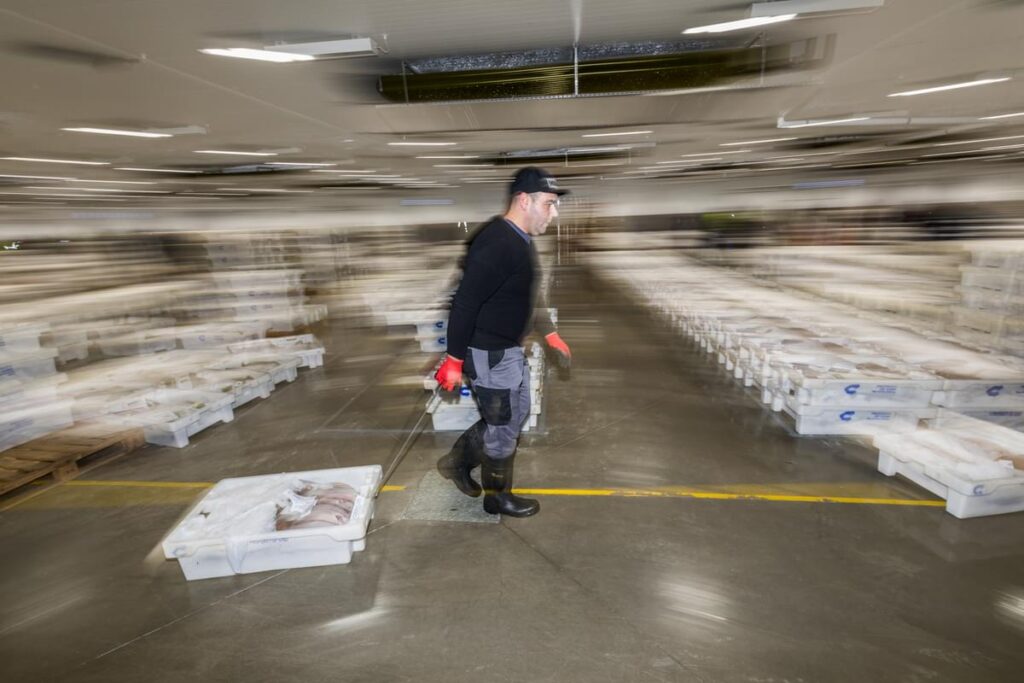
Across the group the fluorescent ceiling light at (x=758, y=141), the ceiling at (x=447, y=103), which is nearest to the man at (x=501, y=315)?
the ceiling at (x=447, y=103)

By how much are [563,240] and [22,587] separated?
688 inches

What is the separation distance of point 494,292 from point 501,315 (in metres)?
0.15

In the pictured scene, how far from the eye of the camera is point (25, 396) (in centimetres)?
423

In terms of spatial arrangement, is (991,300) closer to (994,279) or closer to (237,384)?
(994,279)

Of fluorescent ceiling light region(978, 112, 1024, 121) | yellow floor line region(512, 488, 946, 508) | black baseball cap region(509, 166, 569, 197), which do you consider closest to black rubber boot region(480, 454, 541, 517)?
yellow floor line region(512, 488, 946, 508)

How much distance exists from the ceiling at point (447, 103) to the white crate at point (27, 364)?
8.64ft

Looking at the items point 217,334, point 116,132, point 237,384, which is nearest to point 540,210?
point 237,384

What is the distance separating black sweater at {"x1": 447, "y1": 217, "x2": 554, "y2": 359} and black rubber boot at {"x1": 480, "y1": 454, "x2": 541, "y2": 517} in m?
0.84

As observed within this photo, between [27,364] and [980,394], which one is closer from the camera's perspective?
[980,394]

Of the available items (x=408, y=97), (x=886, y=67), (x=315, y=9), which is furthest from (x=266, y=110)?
(x=886, y=67)

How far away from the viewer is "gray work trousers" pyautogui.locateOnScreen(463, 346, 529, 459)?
109 inches

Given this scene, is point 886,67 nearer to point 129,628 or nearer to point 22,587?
point 129,628

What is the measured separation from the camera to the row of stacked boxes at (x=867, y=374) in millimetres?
3777

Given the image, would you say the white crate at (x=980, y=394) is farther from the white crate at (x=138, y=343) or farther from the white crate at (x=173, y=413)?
the white crate at (x=138, y=343)
